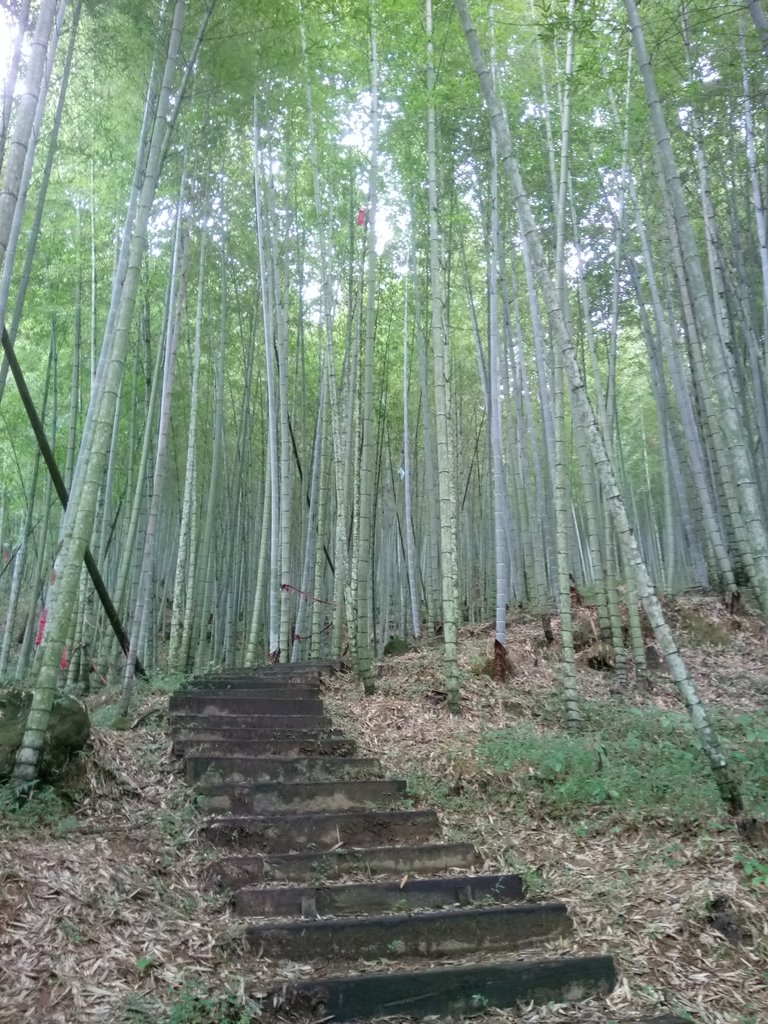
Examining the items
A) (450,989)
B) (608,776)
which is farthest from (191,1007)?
(608,776)

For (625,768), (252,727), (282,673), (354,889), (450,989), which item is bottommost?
(450,989)

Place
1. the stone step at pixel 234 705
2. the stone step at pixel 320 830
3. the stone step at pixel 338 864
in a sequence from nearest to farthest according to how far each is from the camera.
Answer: the stone step at pixel 338 864 → the stone step at pixel 320 830 → the stone step at pixel 234 705

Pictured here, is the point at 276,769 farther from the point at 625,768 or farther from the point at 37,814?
the point at 625,768

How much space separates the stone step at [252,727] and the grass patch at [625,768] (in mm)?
1003

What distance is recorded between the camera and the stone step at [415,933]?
256 centimetres

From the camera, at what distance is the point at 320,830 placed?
3371mm

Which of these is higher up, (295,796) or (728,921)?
(295,796)

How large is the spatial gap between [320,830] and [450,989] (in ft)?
3.61

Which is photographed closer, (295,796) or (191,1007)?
(191,1007)

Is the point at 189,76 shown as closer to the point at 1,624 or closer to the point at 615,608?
the point at 615,608

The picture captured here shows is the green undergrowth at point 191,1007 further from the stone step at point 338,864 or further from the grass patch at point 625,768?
the grass patch at point 625,768

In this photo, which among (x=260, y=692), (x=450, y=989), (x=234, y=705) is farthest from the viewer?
(x=260, y=692)

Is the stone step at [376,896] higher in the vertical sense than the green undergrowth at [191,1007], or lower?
higher

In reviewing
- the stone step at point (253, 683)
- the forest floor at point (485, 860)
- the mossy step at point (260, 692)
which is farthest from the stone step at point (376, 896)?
the stone step at point (253, 683)
